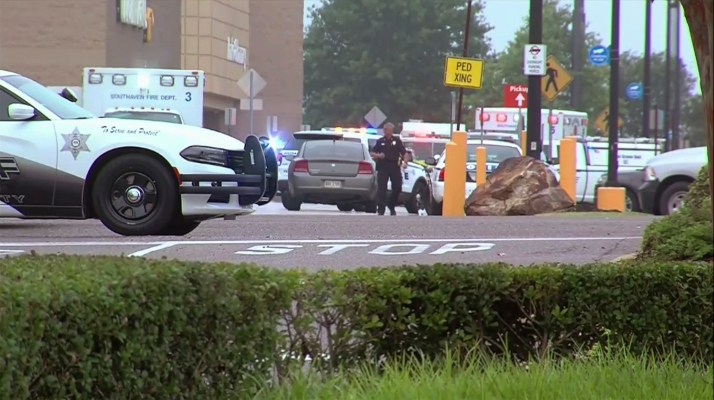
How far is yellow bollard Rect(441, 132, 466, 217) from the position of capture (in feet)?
75.4

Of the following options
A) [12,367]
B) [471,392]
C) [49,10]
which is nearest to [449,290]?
[471,392]

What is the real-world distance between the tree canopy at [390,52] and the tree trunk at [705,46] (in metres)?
82.0

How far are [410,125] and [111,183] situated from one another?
3625 centimetres

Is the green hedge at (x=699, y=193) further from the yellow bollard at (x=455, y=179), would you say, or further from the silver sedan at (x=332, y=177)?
the silver sedan at (x=332, y=177)

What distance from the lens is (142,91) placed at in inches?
1141

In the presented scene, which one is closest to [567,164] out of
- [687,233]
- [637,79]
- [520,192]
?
[520,192]

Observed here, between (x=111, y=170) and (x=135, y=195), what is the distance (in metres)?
0.32

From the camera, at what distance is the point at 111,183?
12.5 meters

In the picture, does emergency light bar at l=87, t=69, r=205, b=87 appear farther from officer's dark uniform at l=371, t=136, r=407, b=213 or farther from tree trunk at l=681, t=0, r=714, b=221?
tree trunk at l=681, t=0, r=714, b=221

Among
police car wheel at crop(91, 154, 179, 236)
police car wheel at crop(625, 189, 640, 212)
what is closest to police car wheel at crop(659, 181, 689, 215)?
police car wheel at crop(625, 189, 640, 212)

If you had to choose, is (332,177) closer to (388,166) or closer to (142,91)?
(388,166)

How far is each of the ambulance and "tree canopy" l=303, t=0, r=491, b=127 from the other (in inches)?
2255

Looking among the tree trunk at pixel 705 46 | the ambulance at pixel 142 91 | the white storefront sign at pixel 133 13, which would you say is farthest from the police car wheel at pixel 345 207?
the tree trunk at pixel 705 46

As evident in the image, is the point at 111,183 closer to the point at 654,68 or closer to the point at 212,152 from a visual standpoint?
the point at 212,152
